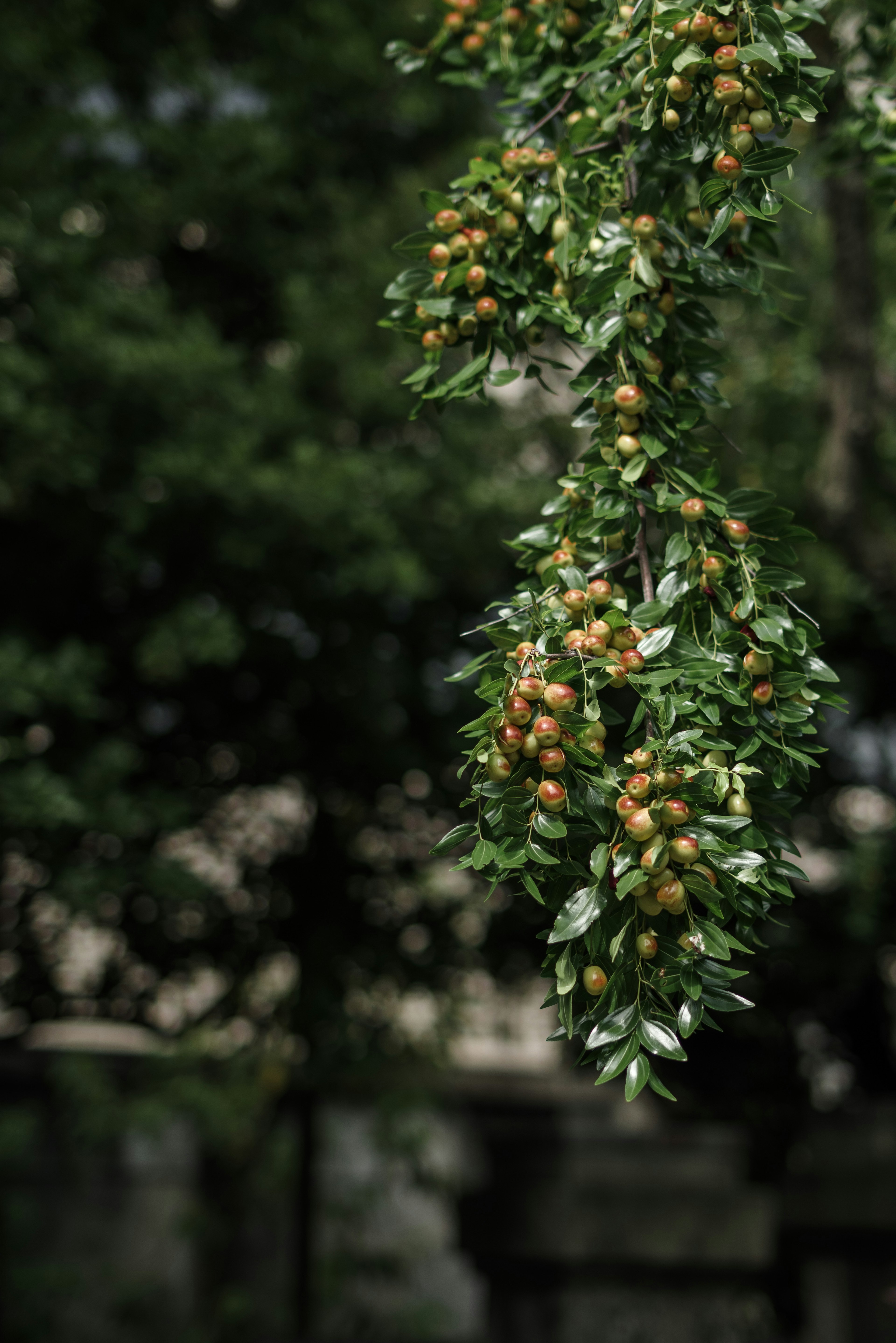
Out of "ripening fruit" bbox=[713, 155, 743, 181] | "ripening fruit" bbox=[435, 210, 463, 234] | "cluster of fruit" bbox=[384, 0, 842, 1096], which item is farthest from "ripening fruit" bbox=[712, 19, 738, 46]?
"ripening fruit" bbox=[435, 210, 463, 234]

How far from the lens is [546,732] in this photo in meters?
Answer: 1.35

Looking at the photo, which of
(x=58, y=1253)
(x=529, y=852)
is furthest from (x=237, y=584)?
(x=58, y=1253)

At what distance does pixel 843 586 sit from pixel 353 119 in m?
3.45

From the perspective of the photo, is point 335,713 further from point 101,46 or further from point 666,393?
point 666,393

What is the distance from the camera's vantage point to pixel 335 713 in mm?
5406

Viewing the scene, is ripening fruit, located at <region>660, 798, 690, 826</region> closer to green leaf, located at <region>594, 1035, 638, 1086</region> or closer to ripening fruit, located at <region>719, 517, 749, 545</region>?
green leaf, located at <region>594, 1035, 638, 1086</region>

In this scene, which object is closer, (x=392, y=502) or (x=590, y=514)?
(x=590, y=514)

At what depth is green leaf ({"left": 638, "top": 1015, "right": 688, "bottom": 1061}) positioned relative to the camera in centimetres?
130

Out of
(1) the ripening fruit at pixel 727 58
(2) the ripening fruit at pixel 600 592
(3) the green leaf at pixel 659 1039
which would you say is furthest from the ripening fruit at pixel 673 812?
(1) the ripening fruit at pixel 727 58

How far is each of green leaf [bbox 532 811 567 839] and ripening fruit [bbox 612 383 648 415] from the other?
2.22ft

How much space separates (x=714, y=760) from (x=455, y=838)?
0.37 metres

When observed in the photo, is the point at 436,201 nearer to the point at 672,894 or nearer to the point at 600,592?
the point at 600,592

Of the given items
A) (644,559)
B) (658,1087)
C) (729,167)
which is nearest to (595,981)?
(658,1087)

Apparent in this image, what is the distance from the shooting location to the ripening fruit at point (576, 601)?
5.08 ft
